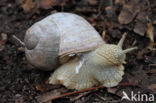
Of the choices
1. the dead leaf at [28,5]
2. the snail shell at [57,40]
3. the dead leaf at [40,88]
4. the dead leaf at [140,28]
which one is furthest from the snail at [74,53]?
the dead leaf at [28,5]

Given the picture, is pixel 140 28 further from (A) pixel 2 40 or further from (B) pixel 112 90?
(A) pixel 2 40

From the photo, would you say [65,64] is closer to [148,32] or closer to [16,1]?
[148,32]

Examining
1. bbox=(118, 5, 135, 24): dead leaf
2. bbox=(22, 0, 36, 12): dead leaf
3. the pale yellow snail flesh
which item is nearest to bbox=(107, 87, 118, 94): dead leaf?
the pale yellow snail flesh

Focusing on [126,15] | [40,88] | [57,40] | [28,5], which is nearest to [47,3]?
[28,5]

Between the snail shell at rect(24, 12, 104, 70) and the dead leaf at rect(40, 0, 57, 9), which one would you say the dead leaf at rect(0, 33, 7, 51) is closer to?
the snail shell at rect(24, 12, 104, 70)

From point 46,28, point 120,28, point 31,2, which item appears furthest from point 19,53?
point 120,28

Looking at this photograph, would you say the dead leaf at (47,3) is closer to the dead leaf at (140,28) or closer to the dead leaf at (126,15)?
the dead leaf at (126,15)

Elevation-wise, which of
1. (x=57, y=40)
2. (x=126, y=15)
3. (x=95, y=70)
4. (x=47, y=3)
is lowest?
(x=95, y=70)
